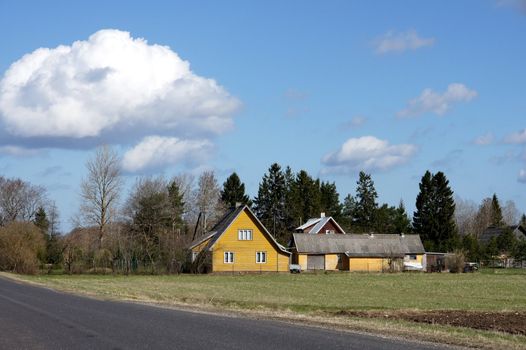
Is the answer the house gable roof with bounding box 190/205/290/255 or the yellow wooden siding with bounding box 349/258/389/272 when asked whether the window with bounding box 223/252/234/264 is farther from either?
the yellow wooden siding with bounding box 349/258/389/272

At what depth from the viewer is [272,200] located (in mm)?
118312

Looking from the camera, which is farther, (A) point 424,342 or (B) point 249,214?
(B) point 249,214

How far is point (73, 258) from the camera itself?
70438 mm

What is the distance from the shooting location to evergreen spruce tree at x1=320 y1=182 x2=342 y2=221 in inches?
4801

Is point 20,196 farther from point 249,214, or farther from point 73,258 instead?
point 249,214

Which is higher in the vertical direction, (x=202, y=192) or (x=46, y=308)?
(x=202, y=192)

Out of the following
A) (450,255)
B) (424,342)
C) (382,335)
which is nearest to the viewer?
(424,342)

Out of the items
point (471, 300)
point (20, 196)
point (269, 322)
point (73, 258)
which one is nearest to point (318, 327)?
point (269, 322)

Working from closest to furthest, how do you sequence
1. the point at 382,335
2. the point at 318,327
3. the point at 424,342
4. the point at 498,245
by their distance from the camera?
the point at 424,342, the point at 382,335, the point at 318,327, the point at 498,245

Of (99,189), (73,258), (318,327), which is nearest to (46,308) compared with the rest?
(318,327)

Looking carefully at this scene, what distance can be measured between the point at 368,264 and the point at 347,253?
10.3 feet

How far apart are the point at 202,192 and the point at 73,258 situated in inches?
1659

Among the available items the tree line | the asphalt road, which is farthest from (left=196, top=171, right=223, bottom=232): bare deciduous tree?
the asphalt road

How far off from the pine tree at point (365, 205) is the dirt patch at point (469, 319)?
331ft
